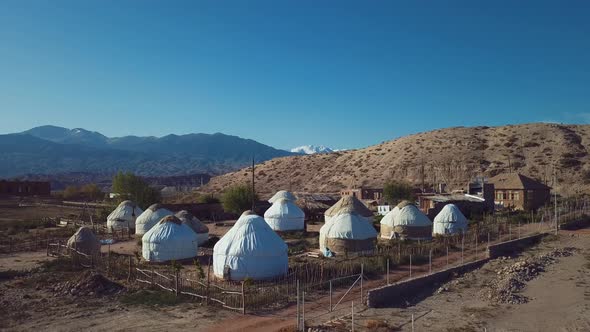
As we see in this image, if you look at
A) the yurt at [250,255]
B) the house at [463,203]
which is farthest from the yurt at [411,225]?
the yurt at [250,255]

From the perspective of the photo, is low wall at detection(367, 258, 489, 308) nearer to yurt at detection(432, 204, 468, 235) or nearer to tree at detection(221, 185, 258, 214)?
yurt at detection(432, 204, 468, 235)

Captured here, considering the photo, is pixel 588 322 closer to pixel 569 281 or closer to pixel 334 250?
pixel 569 281

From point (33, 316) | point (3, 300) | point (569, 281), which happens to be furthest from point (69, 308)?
point (569, 281)

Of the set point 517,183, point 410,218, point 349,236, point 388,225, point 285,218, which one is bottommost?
point 349,236

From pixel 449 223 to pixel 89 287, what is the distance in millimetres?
26216

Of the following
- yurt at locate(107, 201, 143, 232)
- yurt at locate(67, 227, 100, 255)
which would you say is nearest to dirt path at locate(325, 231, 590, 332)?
yurt at locate(67, 227, 100, 255)

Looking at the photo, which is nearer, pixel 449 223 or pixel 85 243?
pixel 85 243

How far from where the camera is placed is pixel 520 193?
Answer: 52438 millimetres

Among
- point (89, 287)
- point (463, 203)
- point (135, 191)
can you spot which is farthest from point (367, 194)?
point (89, 287)

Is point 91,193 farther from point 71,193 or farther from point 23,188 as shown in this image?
point 23,188

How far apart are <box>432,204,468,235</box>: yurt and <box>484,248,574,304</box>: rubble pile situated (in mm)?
8443

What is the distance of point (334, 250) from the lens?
91.2ft

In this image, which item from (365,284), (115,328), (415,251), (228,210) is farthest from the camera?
(228,210)

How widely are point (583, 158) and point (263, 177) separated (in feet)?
181
